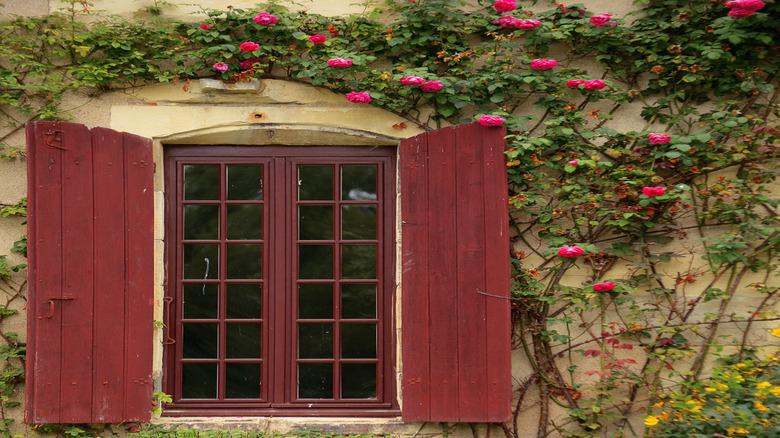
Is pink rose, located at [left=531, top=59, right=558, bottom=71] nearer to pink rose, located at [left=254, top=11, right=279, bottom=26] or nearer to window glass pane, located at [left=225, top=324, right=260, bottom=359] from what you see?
pink rose, located at [left=254, top=11, right=279, bottom=26]

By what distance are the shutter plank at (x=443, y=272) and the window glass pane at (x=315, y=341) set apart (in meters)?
0.66

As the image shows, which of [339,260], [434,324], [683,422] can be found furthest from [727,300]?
[339,260]

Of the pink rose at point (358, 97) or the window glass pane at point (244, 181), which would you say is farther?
the window glass pane at point (244, 181)

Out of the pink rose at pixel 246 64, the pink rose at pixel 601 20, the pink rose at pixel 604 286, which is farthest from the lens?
the pink rose at pixel 246 64

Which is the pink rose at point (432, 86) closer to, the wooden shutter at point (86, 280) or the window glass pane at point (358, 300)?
the window glass pane at point (358, 300)

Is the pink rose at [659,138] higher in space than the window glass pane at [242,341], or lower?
higher

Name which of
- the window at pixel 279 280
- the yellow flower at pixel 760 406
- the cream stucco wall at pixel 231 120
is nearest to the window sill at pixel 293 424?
the window at pixel 279 280

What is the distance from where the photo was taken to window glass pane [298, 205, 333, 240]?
432 centimetres

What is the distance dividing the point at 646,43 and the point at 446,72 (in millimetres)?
1180

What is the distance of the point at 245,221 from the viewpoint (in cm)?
432

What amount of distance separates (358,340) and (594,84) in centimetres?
201

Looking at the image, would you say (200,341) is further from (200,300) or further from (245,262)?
(245,262)

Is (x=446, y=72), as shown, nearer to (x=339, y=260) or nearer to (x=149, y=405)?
(x=339, y=260)

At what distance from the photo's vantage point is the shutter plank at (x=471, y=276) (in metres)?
4.00
